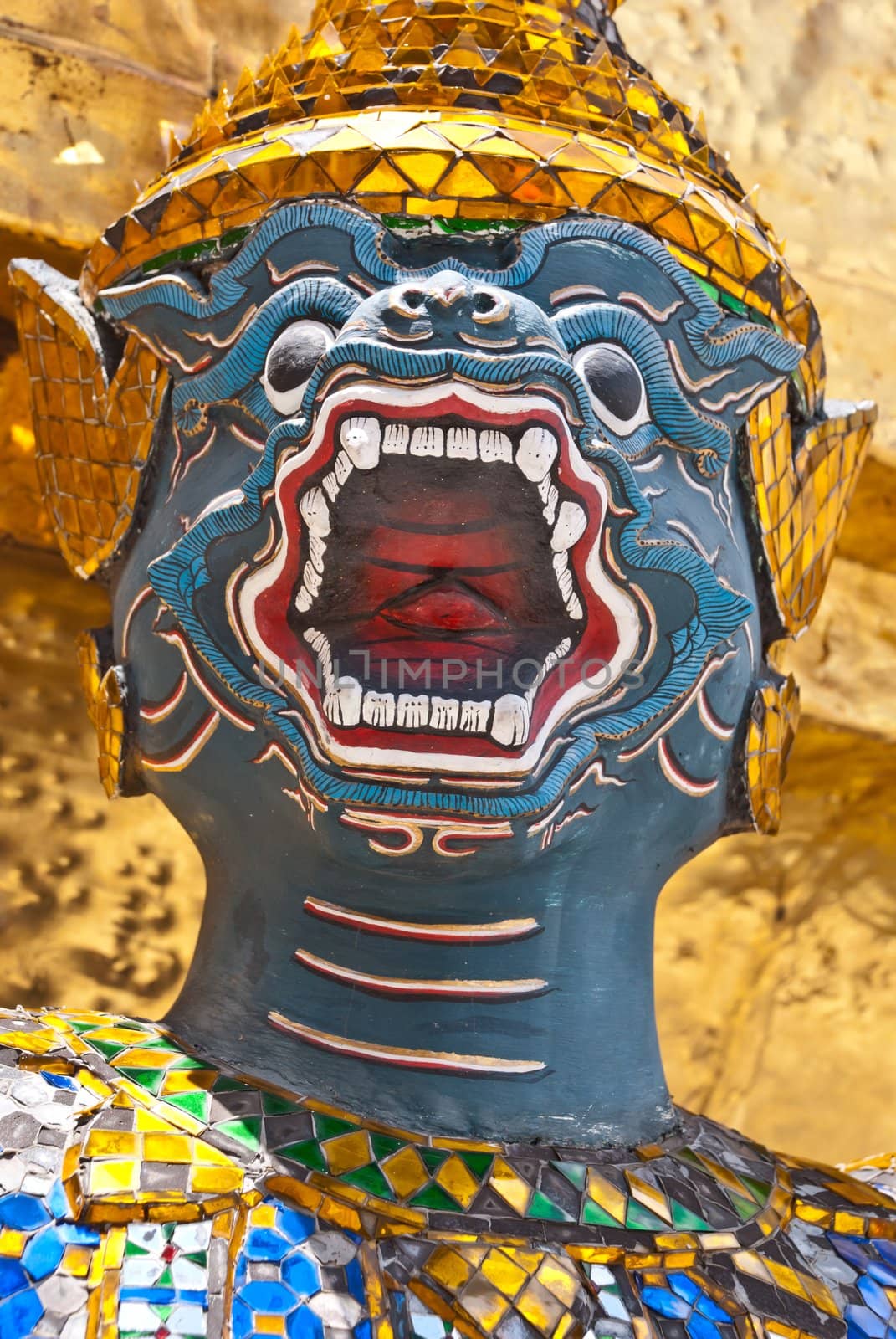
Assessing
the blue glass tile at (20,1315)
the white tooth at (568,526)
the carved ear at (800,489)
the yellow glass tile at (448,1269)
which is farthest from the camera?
the carved ear at (800,489)

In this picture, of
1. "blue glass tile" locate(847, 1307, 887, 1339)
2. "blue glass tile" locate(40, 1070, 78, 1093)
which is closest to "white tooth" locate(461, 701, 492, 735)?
"blue glass tile" locate(40, 1070, 78, 1093)

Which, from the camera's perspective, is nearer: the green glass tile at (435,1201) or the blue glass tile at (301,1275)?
the blue glass tile at (301,1275)

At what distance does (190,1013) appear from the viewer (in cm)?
210

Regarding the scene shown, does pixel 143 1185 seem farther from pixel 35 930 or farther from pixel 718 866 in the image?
pixel 718 866

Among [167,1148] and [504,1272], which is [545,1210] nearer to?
[504,1272]

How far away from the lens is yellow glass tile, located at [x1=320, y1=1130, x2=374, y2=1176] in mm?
1811

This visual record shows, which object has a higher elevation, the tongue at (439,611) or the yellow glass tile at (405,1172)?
the tongue at (439,611)

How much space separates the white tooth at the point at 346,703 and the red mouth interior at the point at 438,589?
0.01m

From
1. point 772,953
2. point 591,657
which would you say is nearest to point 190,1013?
point 591,657

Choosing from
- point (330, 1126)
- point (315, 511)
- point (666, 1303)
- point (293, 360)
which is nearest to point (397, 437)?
point (315, 511)

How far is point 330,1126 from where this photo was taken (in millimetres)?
1864

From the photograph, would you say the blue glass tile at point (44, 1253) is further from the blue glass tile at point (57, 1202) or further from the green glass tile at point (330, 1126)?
the green glass tile at point (330, 1126)

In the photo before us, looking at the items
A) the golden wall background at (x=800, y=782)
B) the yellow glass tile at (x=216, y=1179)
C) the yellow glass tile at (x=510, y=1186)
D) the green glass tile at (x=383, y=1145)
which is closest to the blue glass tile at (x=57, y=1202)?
the yellow glass tile at (x=216, y=1179)

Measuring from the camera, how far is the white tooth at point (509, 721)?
181cm
